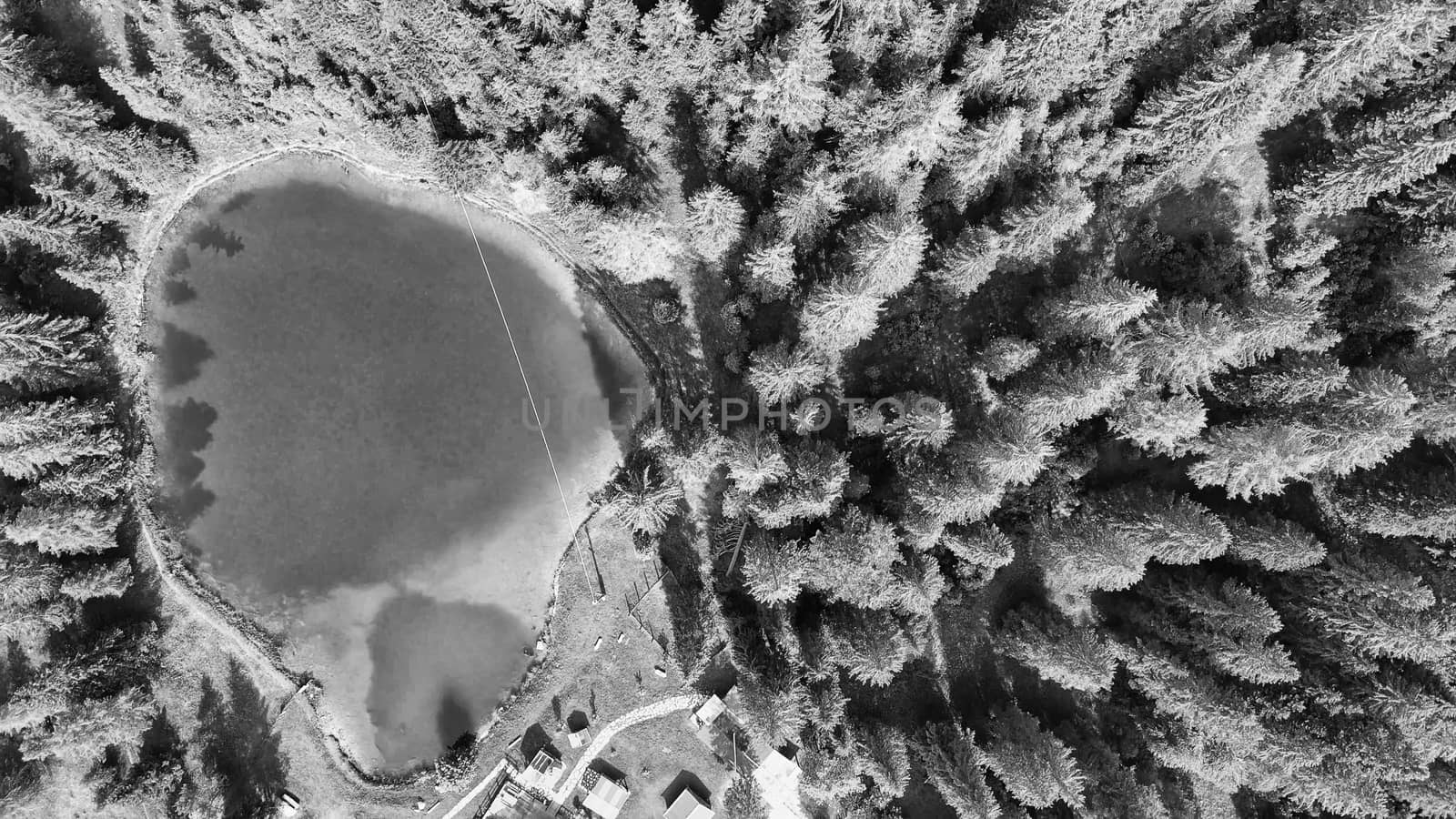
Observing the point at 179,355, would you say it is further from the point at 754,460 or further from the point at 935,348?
the point at 935,348

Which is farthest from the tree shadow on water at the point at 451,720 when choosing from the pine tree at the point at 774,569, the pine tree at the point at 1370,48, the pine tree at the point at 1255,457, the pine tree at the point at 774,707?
the pine tree at the point at 1370,48

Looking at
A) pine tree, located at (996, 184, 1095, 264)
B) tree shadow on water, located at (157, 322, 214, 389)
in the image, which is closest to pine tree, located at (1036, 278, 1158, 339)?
pine tree, located at (996, 184, 1095, 264)

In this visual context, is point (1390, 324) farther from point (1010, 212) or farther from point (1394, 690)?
point (1010, 212)

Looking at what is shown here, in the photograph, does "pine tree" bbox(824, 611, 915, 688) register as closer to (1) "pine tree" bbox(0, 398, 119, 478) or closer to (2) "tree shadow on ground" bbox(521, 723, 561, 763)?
(2) "tree shadow on ground" bbox(521, 723, 561, 763)

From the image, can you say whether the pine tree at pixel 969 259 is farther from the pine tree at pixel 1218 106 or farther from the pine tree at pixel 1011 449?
the pine tree at pixel 1218 106

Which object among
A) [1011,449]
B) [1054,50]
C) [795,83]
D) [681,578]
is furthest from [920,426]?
[1054,50]

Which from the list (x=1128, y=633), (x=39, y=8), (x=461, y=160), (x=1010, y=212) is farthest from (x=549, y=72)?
(x=1128, y=633)
